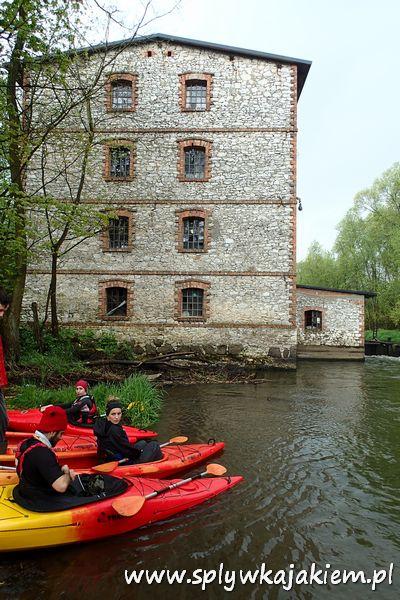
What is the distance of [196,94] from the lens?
16.6m

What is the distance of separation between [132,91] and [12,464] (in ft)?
50.3

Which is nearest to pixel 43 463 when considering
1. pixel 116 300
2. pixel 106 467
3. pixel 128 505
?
pixel 128 505

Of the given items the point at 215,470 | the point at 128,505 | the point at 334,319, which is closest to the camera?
the point at 128,505

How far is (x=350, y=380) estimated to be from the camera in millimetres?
14039

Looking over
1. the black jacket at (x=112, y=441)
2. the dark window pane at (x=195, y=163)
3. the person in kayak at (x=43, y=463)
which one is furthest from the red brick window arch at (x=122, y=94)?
the person in kayak at (x=43, y=463)

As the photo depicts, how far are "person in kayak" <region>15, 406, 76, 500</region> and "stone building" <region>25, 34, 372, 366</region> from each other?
468 inches

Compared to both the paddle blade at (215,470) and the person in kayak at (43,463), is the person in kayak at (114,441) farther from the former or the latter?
the person in kayak at (43,463)

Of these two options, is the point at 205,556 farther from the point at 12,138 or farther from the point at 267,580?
the point at 12,138

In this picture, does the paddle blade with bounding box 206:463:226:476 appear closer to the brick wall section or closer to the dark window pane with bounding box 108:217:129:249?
the dark window pane with bounding box 108:217:129:249

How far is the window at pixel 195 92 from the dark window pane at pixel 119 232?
16.5 ft

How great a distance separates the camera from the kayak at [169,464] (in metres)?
5.20

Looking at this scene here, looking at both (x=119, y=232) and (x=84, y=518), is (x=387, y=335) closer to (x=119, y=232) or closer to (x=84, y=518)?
(x=119, y=232)

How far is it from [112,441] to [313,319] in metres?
15.3

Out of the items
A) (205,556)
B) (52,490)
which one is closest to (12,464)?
(52,490)
